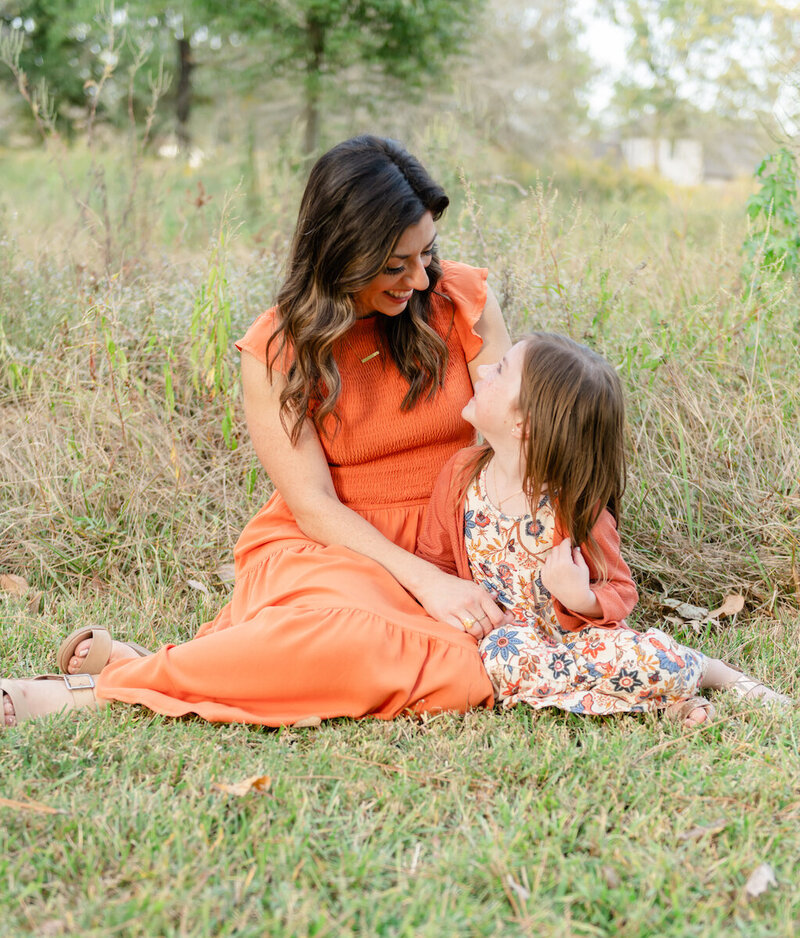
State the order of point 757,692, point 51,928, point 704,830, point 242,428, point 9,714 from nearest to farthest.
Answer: point 51,928 → point 704,830 → point 9,714 → point 757,692 → point 242,428

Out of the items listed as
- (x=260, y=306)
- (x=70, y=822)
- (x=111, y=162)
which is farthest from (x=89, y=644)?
(x=111, y=162)

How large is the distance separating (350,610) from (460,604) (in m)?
0.31

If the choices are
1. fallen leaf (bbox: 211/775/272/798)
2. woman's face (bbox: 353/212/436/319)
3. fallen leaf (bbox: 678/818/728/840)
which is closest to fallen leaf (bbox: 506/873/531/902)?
fallen leaf (bbox: 678/818/728/840)

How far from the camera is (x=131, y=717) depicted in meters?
2.31

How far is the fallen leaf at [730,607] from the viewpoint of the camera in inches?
117

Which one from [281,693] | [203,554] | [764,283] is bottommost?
[203,554]

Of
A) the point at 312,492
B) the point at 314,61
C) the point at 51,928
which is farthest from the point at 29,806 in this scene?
→ the point at 314,61

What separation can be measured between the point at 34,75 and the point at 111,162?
31.6 feet

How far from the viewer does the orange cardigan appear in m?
2.39

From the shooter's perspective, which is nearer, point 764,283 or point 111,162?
point 764,283

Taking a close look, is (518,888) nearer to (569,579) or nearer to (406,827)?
(406,827)

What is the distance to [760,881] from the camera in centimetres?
169

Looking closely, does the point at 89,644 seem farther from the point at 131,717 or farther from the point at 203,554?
the point at 203,554

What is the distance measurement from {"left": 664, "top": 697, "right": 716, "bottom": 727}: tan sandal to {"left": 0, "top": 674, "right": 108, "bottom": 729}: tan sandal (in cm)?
146
